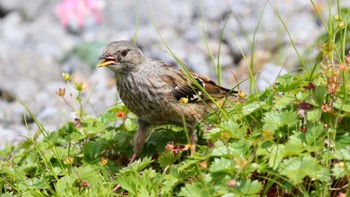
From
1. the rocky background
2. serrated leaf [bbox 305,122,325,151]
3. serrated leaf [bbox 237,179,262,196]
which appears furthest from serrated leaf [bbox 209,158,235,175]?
the rocky background

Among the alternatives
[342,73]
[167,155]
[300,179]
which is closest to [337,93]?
[342,73]

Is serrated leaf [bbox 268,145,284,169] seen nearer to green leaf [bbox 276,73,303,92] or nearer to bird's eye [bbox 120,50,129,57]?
green leaf [bbox 276,73,303,92]

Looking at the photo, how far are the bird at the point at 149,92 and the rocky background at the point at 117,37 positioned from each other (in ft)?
7.59

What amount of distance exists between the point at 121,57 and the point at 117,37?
4222 millimetres

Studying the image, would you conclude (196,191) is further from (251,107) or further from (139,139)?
(139,139)

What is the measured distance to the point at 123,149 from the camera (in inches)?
232

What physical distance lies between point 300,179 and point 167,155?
112 cm

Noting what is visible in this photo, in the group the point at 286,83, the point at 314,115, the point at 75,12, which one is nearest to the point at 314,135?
the point at 314,115

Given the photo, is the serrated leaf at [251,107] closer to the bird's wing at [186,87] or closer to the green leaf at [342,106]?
the green leaf at [342,106]

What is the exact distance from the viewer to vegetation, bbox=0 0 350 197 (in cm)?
425

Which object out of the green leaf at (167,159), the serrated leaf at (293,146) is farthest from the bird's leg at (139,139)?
the serrated leaf at (293,146)

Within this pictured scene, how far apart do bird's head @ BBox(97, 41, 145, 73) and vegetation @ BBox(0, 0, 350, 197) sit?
1.98 feet

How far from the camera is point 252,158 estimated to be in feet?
14.4

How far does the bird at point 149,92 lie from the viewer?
571 cm
